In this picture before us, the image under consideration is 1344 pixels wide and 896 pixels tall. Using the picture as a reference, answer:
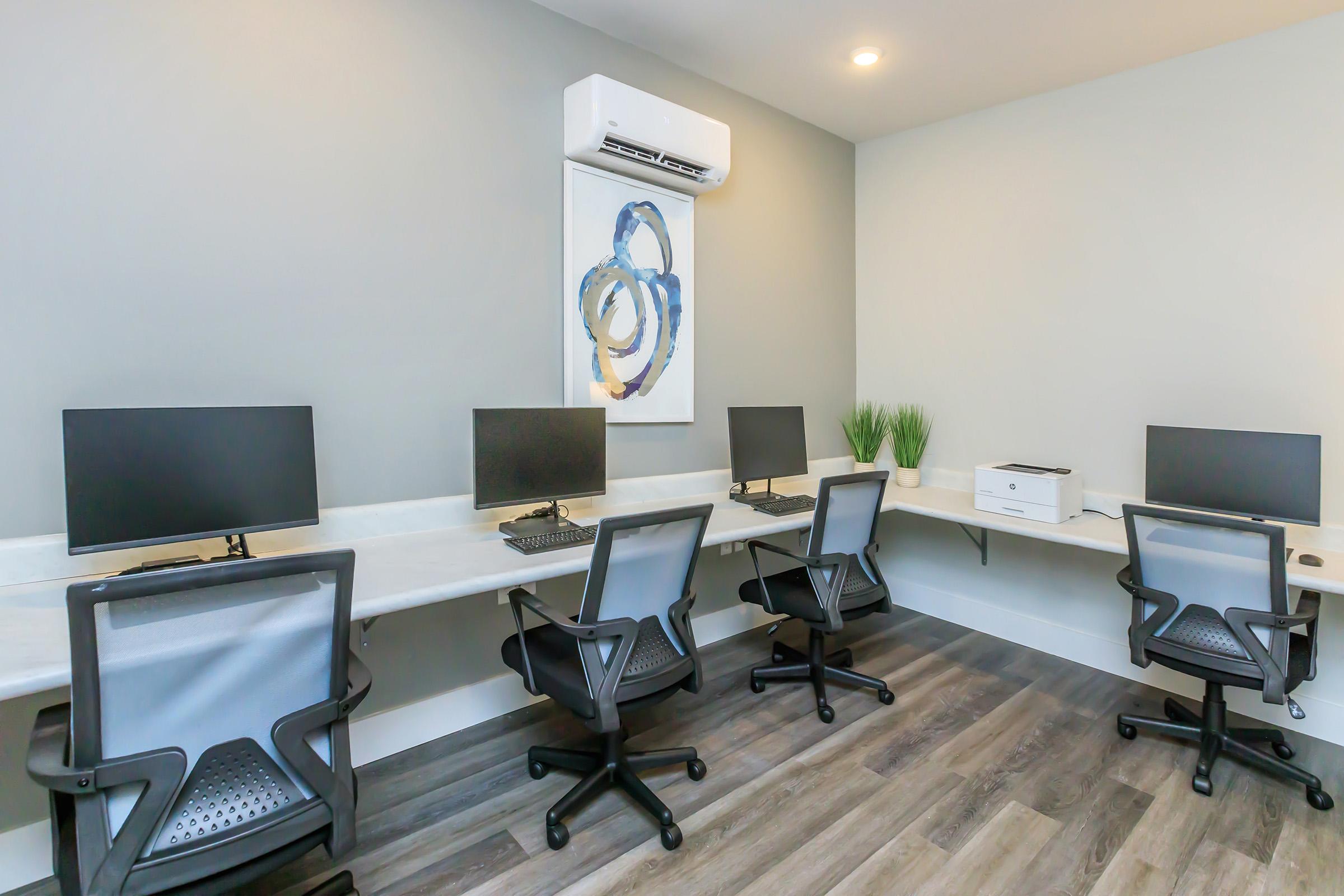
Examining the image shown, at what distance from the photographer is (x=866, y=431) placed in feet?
13.4

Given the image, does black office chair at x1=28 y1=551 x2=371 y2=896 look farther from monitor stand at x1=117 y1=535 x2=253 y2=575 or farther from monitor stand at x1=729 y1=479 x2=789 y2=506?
monitor stand at x1=729 y1=479 x2=789 y2=506

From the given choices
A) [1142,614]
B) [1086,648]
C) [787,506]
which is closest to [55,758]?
[787,506]

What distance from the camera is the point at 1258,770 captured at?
7.89 ft

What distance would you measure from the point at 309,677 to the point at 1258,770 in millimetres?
3171

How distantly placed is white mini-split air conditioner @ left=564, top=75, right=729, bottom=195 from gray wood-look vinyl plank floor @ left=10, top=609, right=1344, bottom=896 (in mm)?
2391

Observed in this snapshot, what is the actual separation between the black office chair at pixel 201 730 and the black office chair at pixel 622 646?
2.12ft

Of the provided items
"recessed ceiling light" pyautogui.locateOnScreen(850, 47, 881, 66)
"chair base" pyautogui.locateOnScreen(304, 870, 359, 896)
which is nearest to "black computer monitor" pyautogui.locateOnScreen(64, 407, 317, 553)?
"chair base" pyautogui.locateOnScreen(304, 870, 359, 896)

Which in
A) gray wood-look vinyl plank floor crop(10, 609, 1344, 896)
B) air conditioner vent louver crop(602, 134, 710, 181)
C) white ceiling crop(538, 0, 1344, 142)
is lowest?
gray wood-look vinyl plank floor crop(10, 609, 1344, 896)

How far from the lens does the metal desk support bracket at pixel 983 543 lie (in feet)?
12.2

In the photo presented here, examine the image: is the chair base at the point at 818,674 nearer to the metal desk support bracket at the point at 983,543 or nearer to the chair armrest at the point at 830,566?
the chair armrest at the point at 830,566

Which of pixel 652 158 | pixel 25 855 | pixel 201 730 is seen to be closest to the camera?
pixel 201 730

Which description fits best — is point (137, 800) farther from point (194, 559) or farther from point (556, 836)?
point (556, 836)

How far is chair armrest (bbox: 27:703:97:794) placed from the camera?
118 cm

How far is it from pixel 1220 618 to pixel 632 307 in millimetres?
2559
